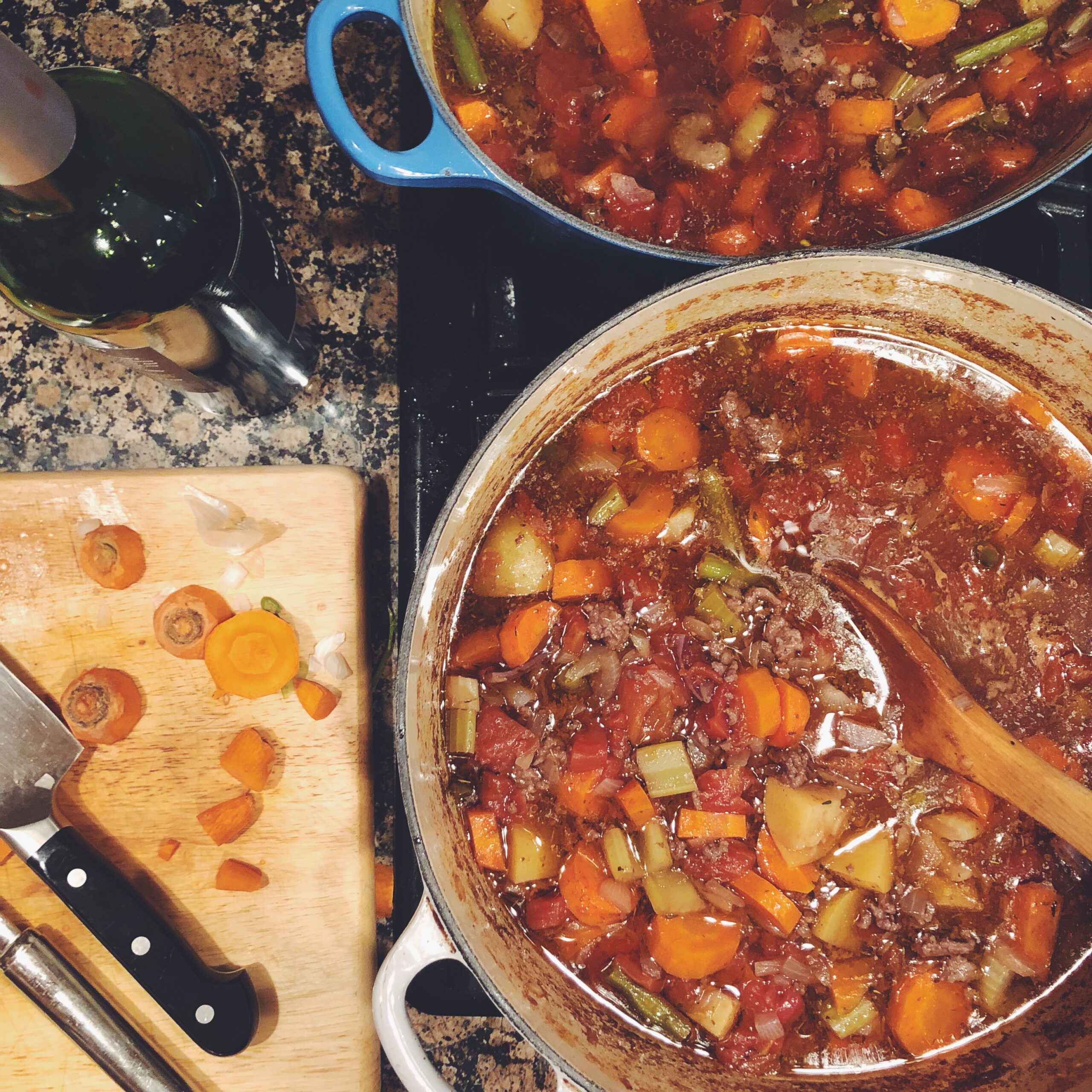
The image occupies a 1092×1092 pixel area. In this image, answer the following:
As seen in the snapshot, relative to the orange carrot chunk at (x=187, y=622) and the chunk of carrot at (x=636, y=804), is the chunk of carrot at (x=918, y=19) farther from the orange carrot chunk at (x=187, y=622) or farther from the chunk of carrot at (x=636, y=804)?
the orange carrot chunk at (x=187, y=622)

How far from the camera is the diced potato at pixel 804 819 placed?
1.55 meters

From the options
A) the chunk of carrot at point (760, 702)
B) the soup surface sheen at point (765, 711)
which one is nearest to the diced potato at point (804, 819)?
the soup surface sheen at point (765, 711)

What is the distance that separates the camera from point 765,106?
1713 millimetres

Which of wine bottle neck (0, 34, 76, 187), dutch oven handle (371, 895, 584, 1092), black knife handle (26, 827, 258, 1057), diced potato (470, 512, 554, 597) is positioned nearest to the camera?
wine bottle neck (0, 34, 76, 187)

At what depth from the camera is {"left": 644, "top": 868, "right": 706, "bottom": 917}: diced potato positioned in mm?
1583

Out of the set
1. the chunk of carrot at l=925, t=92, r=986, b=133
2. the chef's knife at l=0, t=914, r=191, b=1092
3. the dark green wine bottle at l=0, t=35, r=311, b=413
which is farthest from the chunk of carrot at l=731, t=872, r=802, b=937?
the chunk of carrot at l=925, t=92, r=986, b=133

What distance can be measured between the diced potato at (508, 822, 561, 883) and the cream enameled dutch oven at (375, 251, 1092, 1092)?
0.23 ft

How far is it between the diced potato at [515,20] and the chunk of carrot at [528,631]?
3.89 ft

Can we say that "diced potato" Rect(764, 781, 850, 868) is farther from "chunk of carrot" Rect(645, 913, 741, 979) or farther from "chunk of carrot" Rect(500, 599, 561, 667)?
"chunk of carrot" Rect(500, 599, 561, 667)

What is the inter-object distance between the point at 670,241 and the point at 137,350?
3.36 ft

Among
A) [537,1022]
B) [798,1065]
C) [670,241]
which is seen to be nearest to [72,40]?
[670,241]

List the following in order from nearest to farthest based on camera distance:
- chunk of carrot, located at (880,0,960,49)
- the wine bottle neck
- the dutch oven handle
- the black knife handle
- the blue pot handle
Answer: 1. the wine bottle neck
2. the dutch oven handle
3. the blue pot handle
4. the black knife handle
5. chunk of carrot, located at (880,0,960,49)

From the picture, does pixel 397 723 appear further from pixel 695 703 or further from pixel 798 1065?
pixel 798 1065

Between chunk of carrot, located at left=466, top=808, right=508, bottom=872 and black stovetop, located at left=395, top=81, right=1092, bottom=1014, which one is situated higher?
black stovetop, located at left=395, top=81, right=1092, bottom=1014
